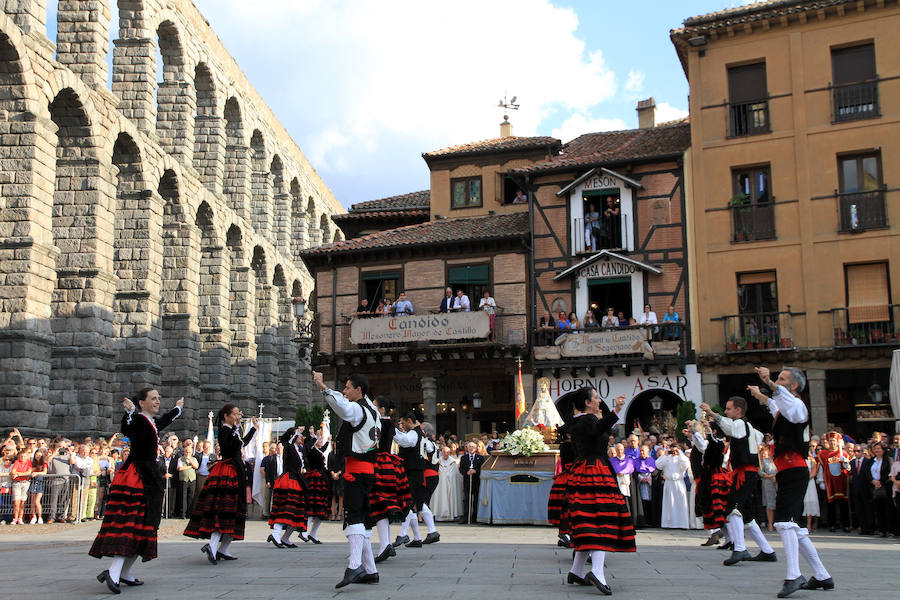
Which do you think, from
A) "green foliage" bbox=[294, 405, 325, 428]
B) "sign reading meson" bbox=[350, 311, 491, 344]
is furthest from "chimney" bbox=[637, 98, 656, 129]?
"green foliage" bbox=[294, 405, 325, 428]

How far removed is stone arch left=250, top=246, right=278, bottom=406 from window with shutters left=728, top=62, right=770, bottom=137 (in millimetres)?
25296

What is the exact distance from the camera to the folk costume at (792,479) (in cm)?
864

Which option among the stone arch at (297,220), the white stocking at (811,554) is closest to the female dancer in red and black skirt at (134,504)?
the white stocking at (811,554)

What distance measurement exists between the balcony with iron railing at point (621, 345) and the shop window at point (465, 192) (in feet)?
26.0

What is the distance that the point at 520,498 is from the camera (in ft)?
62.9

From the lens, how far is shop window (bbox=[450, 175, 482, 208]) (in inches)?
1321

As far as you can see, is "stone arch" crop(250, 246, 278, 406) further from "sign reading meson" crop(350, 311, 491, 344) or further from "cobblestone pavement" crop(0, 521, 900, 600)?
"cobblestone pavement" crop(0, 521, 900, 600)

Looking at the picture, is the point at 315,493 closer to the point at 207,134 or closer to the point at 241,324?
the point at 207,134

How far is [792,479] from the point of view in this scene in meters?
8.98

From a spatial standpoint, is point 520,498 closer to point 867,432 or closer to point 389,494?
point 389,494

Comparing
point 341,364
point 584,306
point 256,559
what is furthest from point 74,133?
point 256,559

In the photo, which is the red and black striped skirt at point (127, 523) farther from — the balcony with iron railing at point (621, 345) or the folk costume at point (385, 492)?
the balcony with iron railing at point (621, 345)

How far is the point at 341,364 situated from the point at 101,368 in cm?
781

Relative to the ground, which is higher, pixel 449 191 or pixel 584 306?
pixel 449 191
